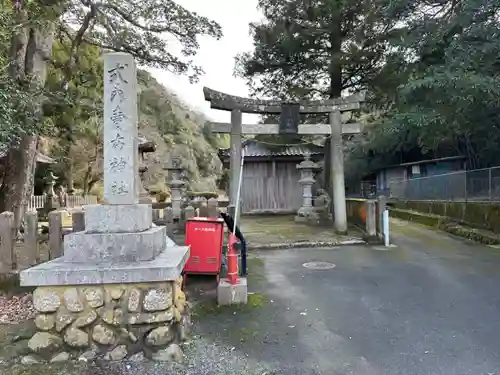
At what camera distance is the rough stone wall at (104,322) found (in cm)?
351

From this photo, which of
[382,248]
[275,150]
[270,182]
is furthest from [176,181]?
[382,248]

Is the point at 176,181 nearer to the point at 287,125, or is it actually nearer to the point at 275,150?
the point at 287,125

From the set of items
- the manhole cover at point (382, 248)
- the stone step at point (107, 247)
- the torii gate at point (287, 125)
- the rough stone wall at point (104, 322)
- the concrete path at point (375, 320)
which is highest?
the torii gate at point (287, 125)

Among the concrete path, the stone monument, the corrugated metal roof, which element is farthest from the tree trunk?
the corrugated metal roof

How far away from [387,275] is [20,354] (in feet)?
17.7

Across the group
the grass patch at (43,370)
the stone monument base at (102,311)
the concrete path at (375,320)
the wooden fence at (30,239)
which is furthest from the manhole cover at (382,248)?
the grass patch at (43,370)

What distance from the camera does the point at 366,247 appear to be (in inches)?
371

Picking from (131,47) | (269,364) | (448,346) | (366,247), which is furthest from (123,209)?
(131,47)

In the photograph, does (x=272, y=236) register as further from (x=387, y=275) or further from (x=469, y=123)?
(x=469, y=123)

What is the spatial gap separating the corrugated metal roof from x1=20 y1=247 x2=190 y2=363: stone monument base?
1500 centimetres

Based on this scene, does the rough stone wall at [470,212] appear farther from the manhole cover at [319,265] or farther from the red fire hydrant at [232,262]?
the red fire hydrant at [232,262]

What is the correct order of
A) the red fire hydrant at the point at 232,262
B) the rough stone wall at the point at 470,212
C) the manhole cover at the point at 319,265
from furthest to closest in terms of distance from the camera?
the rough stone wall at the point at 470,212 → the manhole cover at the point at 319,265 → the red fire hydrant at the point at 232,262

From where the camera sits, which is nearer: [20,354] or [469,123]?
[20,354]

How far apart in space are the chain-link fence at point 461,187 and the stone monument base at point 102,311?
434 inches
